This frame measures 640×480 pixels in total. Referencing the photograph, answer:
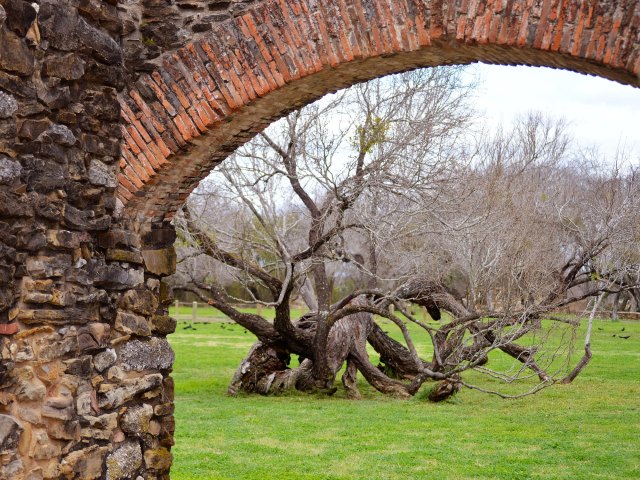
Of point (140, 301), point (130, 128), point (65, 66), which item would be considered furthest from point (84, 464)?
point (65, 66)

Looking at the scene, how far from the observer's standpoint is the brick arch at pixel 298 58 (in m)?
4.40

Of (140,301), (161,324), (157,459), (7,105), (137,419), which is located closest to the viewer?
(7,105)

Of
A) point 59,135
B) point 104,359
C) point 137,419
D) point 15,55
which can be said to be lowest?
point 137,419

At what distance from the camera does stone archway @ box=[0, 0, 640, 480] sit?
14.9ft

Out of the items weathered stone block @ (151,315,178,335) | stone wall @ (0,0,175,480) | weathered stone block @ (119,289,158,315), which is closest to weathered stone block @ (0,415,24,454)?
stone wall @ (0,0,175,480)

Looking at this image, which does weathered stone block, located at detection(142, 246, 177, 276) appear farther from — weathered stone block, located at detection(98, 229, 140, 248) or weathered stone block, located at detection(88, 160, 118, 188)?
weathered stone block, located at detection(88, 160, 118, 188)

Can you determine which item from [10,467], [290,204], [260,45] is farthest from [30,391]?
[290,204]

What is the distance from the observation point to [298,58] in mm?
5066

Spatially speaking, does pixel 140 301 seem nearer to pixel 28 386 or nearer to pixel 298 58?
pixel 28 386

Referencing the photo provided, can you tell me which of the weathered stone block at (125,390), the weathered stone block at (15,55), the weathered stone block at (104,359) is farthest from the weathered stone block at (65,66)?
the weathered stone block at (125,390)

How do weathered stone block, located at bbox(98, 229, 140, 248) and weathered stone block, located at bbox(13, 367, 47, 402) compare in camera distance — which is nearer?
weathered stone block, located at bbox(13, 367, 47, 402)

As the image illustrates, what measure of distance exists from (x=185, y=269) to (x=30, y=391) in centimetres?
968

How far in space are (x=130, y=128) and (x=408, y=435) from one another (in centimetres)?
694

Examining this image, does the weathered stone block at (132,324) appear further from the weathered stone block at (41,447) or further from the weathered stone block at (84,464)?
the weathered stone block at (41,447)
